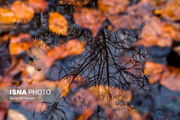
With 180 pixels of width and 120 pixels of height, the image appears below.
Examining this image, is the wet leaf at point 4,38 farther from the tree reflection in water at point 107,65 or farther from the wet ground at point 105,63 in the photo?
the tree reflection in water at point 107,65

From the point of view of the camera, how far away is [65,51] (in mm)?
778

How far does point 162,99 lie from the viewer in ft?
2.20

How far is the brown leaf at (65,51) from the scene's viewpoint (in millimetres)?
769

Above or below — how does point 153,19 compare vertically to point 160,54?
above

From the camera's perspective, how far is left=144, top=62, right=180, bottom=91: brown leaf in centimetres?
67

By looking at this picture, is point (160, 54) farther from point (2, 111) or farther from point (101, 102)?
point (2, 111)

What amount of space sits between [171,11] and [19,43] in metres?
0.67

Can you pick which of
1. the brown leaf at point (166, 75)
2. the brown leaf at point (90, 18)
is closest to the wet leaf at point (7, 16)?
the brown leaf at point (90, 18)

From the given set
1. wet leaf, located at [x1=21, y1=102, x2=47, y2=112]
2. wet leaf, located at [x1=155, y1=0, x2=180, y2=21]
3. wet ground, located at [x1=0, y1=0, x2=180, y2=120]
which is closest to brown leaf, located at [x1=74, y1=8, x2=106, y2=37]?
wet ground, located at [x1=0, y1=0, x2=180, y2=120]

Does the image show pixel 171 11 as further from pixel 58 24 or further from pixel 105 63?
pixel 58 24

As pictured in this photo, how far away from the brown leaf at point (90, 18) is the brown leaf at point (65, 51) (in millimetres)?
83

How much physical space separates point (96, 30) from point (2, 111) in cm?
52

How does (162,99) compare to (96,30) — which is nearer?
(162,99)

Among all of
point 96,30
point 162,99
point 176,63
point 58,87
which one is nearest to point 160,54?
point 176,63
